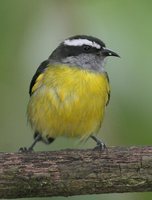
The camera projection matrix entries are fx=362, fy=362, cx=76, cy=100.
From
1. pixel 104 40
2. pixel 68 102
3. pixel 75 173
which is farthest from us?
pixel 68 102

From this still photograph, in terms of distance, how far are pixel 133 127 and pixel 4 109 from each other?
90cm

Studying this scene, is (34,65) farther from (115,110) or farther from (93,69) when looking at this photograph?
(93,69)

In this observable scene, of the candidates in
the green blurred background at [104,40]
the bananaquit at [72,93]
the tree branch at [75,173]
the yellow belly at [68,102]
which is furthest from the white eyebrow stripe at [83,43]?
the green blurred background at [104,40]

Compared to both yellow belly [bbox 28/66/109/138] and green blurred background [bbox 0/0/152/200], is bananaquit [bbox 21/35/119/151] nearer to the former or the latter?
yellow belly [bbox 28/66/109/138]

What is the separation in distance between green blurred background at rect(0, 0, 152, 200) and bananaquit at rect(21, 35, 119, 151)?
1289mm

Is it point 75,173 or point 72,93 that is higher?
point 72,93

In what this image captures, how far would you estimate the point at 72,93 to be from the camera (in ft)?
12.9

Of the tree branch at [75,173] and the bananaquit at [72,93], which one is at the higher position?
the bananaquit at [72,93]

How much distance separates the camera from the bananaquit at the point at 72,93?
3932mm

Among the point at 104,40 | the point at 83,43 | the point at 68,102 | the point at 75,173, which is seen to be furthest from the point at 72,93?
the point at 104,40

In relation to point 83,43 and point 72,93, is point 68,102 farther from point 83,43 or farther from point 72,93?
point 83,43

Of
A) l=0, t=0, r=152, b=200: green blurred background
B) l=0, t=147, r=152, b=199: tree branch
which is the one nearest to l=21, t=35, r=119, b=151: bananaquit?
l=0, t=147, r=152, b=199: tree branch

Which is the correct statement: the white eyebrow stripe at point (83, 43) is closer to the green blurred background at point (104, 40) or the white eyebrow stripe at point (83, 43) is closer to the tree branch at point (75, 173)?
the tree branch at point (75, 173)

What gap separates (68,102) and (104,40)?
5.47ft
